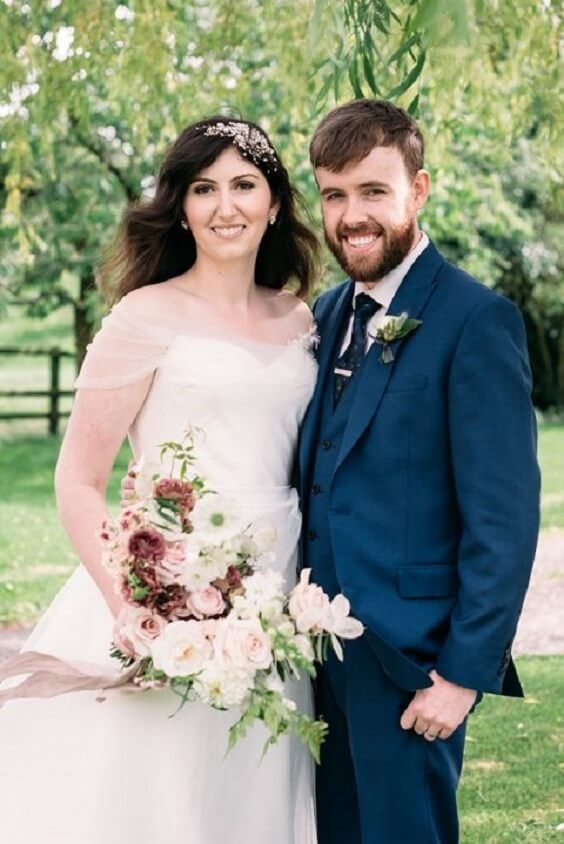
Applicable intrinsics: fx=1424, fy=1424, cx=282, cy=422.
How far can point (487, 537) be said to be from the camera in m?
3.06

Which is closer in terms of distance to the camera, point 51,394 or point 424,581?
point 424,581

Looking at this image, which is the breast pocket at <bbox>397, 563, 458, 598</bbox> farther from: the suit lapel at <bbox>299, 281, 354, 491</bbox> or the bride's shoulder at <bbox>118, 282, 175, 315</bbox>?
the bride's shoulder at <bbox>118, 282, 175, 315</bbox>

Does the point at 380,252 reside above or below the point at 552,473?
above

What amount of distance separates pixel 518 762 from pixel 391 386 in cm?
292

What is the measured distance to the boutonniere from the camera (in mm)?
3197

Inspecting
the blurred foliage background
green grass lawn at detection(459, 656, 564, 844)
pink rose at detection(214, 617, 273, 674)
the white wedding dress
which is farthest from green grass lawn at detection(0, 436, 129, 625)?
pink rose at detection(214, 617, 273, 674)

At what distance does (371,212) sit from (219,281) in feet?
1.83

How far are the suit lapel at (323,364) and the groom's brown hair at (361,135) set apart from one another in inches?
15.6

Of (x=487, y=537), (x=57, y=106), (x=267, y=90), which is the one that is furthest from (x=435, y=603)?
(x=267, y=90)

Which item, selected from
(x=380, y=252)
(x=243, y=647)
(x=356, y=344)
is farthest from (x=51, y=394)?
(x=243, y=647)

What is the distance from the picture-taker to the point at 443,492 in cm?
318

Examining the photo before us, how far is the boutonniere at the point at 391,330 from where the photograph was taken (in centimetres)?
320

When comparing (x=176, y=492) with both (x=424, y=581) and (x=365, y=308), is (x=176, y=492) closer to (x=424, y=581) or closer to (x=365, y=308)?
(x=424, y=581)

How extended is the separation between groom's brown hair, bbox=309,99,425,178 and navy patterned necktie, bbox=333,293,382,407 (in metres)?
0.31
